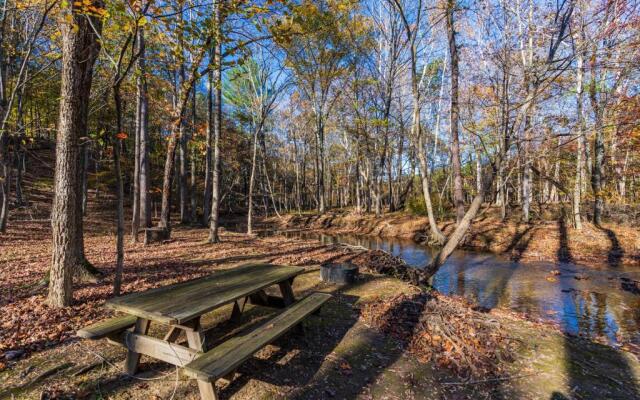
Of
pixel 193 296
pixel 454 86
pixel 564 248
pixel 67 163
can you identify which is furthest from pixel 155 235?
pixel 564 248

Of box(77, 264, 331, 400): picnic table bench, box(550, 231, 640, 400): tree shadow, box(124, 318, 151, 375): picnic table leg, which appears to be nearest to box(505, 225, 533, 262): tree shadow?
box(550, 231, 640, 400): tree shadow

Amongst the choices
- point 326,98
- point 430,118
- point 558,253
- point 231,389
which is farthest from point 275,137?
point 231,389

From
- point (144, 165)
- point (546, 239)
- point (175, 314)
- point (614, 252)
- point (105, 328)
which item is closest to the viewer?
point (175, 314)

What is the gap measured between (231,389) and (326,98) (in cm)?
2359

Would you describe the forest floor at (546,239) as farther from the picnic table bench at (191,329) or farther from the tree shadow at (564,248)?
the picnic table bench at (191,329)

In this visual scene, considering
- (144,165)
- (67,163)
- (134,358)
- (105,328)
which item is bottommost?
(134,358)

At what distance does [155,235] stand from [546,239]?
A: 1489cm

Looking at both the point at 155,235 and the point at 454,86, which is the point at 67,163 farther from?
the point at 454,86

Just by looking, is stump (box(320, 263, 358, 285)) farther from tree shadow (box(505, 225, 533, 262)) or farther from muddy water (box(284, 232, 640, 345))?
tree shadow (box(505, 225, 533, 262))

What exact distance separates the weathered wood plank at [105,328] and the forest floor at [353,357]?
1.41ft

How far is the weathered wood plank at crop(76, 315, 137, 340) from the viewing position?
114 inches

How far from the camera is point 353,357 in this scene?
3672 mm

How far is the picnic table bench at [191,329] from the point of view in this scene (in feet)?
8.23

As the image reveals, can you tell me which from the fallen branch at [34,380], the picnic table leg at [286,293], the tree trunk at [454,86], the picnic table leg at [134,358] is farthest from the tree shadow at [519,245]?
the fallen branch at [34,380]
